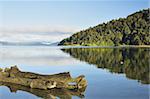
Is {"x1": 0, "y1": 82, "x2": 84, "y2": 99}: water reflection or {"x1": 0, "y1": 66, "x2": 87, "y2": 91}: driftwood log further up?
{"x1": 0, "y1": 66, "x2": 87, "y2": 91}: driftwood log

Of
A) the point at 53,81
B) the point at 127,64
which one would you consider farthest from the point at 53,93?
the point at 127,64

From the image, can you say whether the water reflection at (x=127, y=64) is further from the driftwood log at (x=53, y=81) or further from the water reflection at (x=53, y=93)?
the water reflection at (x=53, y=93)

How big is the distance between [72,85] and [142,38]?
173 meters

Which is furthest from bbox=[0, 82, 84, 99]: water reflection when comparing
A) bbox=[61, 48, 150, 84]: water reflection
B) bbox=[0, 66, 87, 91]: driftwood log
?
bbox=[61, 48, 150, 84]: water reflection

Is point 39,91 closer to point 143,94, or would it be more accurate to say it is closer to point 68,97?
point 68,97

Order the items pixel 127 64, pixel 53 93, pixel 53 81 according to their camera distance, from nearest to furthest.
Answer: pixel 53 93, pixel 53 81, pixel 127 64

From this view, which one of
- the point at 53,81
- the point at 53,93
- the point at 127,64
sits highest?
the point at 127,64

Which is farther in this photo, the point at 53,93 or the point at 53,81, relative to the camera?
the point at 53,81

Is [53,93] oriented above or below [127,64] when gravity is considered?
below

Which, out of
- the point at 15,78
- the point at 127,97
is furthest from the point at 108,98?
the point at 15,78

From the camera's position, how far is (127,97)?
2241cm

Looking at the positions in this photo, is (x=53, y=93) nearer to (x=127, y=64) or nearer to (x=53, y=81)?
(x=53, y=81)

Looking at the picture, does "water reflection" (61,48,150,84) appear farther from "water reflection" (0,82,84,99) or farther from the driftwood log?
"water reflection" (0,82,84,99)

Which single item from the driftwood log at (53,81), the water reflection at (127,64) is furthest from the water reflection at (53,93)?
the water reflection at (127,64)
